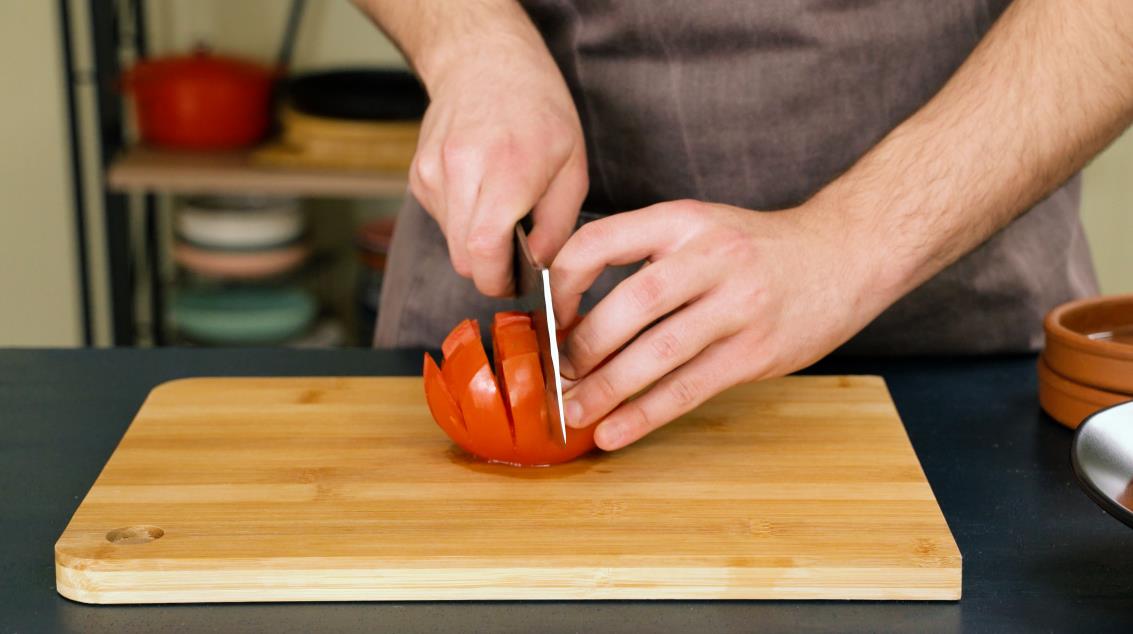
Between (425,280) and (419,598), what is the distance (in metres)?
0.64

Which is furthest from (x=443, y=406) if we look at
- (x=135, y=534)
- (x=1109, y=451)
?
(x=1109, y=451)

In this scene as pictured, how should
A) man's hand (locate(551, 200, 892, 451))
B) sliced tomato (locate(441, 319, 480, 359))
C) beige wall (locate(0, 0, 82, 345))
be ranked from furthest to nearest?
1. beige wall (locate(0, 0, 82, 345))
2. sliced tomato (locate(441, 319, 480, 359))
3. man's hand (locate(551, 200, 892, 451))

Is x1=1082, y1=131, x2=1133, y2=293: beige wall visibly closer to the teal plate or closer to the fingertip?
the teal plate

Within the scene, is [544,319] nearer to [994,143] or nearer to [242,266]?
[994,143]

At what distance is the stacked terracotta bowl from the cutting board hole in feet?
2.52

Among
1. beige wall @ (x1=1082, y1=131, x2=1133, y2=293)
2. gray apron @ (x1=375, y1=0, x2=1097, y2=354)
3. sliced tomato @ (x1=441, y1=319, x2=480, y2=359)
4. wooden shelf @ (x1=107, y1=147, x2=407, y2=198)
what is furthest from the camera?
beige wall @ (x1=1082, y1=131, x2=1133, y2=293)

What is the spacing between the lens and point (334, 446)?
1174 millimetres

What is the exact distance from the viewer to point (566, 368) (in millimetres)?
1162

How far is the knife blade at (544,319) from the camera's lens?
101cm

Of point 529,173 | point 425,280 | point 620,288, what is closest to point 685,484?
point 620,288

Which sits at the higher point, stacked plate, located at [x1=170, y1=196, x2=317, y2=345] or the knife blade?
the knife blade

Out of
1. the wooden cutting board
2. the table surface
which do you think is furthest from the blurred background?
the wooden cutting board

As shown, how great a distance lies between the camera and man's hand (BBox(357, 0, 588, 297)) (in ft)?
3.83

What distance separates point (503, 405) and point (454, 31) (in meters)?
0.43
